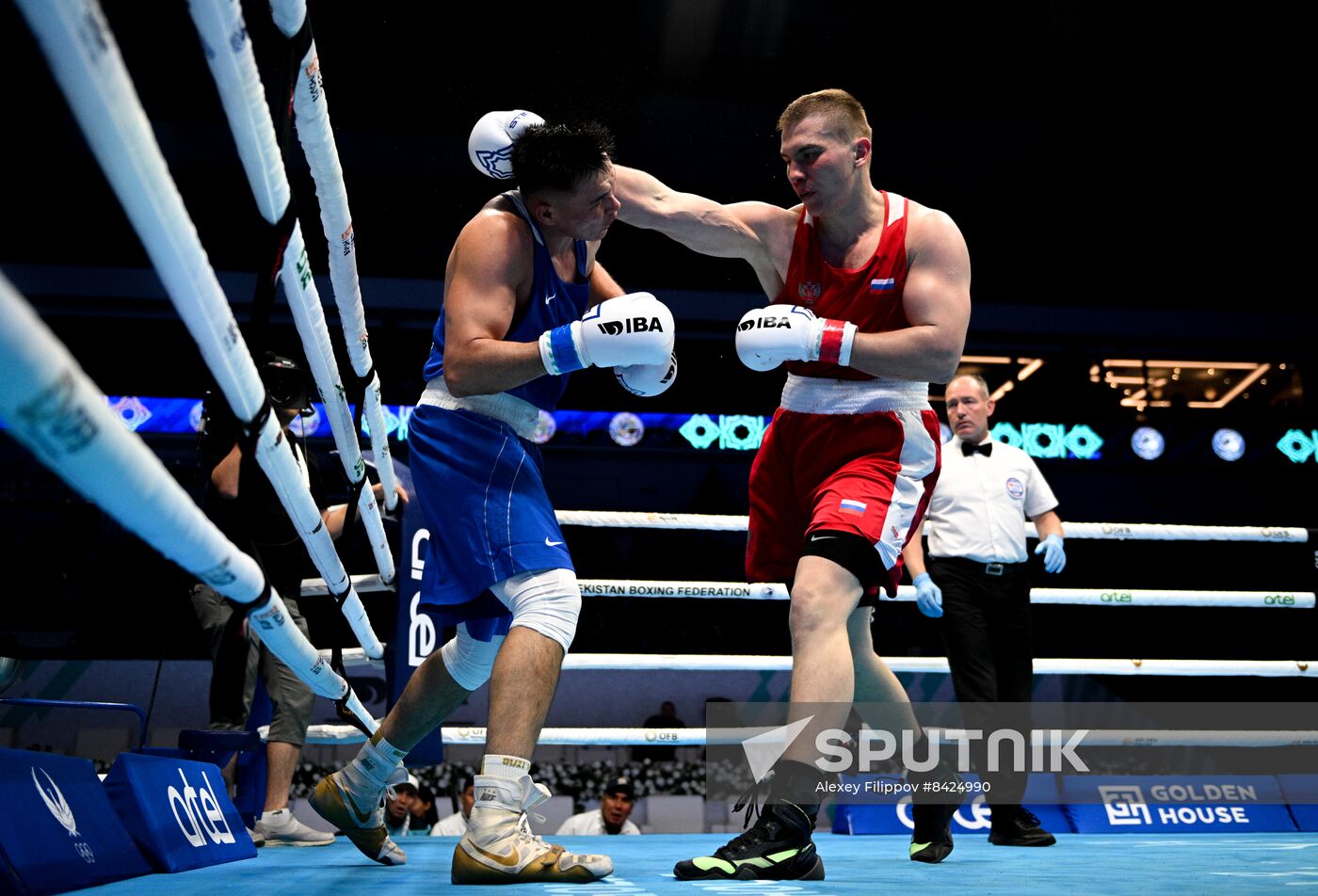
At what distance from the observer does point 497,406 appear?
2.05 m

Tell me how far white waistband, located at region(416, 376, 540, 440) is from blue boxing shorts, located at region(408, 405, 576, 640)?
14mm

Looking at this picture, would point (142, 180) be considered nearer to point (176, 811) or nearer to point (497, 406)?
point (497, 406)

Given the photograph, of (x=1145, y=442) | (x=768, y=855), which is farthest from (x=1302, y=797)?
(x=1145, y=442)

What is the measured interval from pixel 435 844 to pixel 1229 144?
8.09 meters

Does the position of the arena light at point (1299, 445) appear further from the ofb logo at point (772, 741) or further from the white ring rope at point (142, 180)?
the white ring rope at point (142, 180)

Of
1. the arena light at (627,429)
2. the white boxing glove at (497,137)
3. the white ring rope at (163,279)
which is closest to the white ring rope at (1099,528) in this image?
the white boxing glove at (497,137)

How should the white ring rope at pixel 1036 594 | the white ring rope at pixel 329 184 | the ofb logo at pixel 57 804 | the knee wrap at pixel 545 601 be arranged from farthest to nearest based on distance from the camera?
the white ring rope at pixel 1036 594 < the knee wrap at pixel 545 601 < the ofb logo at pixel 57 804 < the white ring rope at pixel 329 184

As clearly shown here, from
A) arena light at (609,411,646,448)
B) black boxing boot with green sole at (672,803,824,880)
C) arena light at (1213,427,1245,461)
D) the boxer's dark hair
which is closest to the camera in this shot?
black boxing boot with green sole at (672,803,824,880)

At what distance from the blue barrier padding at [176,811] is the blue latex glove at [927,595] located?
6.56ft

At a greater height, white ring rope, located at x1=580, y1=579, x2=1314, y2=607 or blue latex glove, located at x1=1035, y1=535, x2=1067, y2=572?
blue latex glove, located at x1=1035, y1=535, x2=1067, y2=572

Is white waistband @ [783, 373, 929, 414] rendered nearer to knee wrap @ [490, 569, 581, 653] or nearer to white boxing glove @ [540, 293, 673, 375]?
white boxing glove @ [540, 293, 673, 375]

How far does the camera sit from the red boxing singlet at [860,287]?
2318 mm

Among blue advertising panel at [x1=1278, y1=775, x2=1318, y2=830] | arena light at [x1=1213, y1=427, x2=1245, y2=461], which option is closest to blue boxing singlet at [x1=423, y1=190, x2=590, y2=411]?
blue advertising panel at [x1=1278, y1=775, x2=1318, y2=830]

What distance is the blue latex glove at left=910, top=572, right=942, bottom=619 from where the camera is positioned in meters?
3.35
